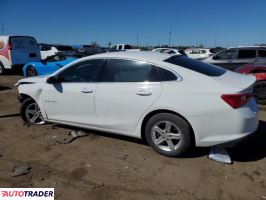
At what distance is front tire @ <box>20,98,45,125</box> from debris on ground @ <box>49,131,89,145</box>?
0.75m

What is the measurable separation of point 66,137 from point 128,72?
69.0 inches

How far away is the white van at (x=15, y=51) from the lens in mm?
13041

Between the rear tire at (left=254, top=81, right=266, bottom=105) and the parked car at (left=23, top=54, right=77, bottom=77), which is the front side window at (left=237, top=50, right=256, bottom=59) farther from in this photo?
the parked car at (left=23, top=54, right=77, bottom=77)

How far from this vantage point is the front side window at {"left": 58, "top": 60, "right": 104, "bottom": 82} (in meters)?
4.64

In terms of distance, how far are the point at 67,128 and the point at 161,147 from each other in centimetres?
219

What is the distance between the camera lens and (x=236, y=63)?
36.5ft

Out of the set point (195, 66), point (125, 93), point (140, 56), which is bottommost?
point (125, 93)

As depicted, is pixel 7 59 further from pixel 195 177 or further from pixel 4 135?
pixel 195 177

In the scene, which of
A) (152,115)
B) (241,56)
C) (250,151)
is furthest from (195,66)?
(241,56)

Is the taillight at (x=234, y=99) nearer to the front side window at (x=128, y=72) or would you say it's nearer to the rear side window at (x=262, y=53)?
the front side window at (x=128, y=72)

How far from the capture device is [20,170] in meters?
3.83

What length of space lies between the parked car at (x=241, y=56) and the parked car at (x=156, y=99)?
286 inches

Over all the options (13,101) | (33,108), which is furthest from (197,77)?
(13,101)

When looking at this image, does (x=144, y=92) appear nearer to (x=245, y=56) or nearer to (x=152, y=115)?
(x=152, y=115)
